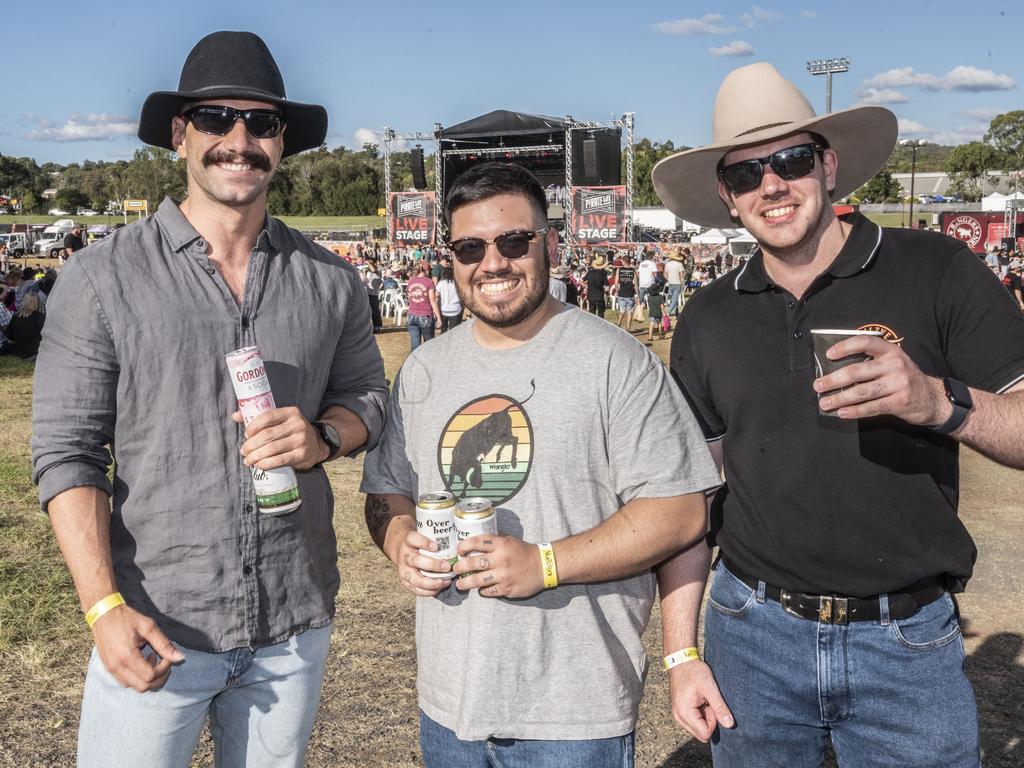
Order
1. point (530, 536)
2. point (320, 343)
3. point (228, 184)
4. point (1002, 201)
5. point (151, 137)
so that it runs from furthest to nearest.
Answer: point (1002, 201), point (151, 137), point (320, 343), point (228, 184), point (530, 536)

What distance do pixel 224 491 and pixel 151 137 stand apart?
1070 millimetres

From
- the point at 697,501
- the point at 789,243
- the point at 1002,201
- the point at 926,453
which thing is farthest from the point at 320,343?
the point at 1002,201

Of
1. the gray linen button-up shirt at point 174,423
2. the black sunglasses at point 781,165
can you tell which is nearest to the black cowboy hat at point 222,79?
the gray linen button-up shirt at point 174,423

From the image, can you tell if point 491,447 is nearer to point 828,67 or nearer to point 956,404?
point 956,404

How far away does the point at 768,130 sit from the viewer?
2322mm

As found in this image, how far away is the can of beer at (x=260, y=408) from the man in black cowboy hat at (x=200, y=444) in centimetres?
4

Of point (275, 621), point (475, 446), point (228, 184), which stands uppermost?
point (228, 184)

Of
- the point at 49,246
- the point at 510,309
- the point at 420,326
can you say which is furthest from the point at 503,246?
the point at 49,246

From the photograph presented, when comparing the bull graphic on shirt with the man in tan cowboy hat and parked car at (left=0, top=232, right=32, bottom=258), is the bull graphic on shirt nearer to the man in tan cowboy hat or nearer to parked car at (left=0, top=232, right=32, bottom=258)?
the man in tan cowboy hat

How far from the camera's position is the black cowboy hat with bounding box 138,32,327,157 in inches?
87.0

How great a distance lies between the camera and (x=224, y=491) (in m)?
2.12

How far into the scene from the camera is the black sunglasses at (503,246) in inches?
85.4

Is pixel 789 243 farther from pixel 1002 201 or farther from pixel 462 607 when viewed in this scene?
pixel 1002 201

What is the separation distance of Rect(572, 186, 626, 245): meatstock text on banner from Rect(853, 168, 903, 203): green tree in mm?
59108
